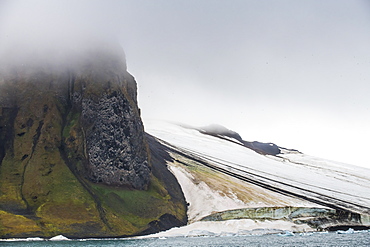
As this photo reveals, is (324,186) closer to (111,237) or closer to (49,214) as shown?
(111,237)

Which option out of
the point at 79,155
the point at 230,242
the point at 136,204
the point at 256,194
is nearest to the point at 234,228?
the point at 256,194

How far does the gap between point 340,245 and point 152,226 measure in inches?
1768

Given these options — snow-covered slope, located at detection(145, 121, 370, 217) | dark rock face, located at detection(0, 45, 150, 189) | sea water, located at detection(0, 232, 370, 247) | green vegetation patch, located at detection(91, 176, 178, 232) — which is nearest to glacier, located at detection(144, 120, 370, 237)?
snow-covered slope, located at detection(145, 121, 370, 217)

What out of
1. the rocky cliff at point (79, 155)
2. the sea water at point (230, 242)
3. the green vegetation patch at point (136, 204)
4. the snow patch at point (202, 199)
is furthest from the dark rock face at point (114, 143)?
the sea water at point (230, 242)

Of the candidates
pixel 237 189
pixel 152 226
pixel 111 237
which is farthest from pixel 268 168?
pixel 111 237

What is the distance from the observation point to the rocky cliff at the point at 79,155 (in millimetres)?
84312

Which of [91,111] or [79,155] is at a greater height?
[91,111]

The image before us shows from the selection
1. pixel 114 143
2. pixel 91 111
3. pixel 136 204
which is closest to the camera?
pixel 136 204

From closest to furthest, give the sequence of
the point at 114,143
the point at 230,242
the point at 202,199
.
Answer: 1. the point at 230,242
2. the point at 114,143
3. the point at 202,199

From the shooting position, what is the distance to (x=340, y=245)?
57938 mm

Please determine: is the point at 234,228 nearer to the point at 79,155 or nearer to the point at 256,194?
the point at 256,194

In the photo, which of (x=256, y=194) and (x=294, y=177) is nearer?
(x=256, y=194)

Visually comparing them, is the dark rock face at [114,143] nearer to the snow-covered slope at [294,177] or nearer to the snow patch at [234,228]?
the snow patch at [234,228]

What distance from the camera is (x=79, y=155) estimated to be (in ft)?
328
